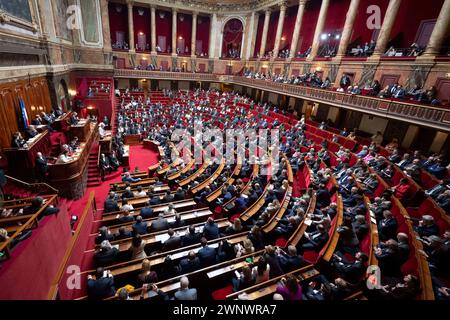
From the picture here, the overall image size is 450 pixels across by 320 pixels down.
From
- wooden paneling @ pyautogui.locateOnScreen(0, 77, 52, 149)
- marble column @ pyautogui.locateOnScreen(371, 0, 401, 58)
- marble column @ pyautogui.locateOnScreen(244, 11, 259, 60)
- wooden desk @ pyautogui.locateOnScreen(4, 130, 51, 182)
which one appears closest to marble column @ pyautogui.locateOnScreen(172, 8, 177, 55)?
marble column @ pyautogui.locateOnScreen(244, 11, 259, 60)

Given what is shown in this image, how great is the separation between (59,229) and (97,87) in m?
13.5

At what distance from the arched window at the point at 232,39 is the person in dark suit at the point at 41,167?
70.9 feet

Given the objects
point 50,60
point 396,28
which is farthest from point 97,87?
point 396,28

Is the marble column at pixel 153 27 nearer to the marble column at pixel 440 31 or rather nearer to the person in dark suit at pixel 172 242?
the marble column at pixel 440 31

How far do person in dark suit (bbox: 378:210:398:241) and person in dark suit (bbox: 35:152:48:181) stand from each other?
825 centimetres

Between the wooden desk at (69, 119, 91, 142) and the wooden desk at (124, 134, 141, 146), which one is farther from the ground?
the wooden desk at (69, 119, 91, 142)

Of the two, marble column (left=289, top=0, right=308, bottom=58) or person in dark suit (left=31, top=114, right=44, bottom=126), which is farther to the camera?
marble column (left=289, top=0, right=308, bottom=58)

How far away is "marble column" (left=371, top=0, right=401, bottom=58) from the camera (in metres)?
10.6

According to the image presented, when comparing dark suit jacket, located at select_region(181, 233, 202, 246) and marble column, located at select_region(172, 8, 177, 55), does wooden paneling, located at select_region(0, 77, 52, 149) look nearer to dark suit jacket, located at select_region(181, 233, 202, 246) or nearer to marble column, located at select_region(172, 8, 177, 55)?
dark suit jacket, located at select_region(181, 233, 202, 246)

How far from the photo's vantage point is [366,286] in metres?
3.04

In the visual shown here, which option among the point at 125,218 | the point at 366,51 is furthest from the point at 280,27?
the point at 125,218

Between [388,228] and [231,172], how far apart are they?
4868mm

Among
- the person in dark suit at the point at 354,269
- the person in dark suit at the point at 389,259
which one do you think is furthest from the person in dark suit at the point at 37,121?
the person in dark suit at the point at 389,259

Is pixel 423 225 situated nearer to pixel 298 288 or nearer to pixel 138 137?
pixel 298 288
